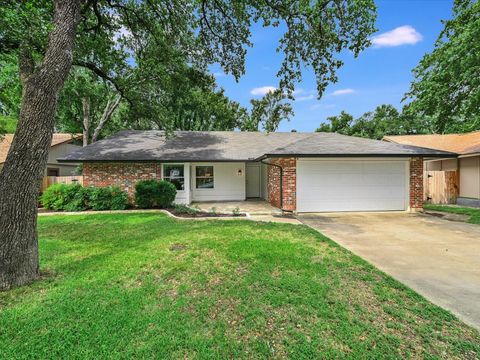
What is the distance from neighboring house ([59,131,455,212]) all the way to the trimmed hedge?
1374mm

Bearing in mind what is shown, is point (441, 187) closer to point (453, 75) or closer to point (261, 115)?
point (453, 75)

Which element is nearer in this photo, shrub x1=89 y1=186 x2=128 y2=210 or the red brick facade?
shrub x1=89 y1=186 x2=128 y2=210

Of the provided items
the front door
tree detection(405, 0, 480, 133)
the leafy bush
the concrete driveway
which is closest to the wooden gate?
tree detection(405, 0, 480, 133)

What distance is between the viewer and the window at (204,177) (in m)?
13.5

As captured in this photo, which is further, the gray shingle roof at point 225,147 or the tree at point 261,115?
the tree at point 261,115

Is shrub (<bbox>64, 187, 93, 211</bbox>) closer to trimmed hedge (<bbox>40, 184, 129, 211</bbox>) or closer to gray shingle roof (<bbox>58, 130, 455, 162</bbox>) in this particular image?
trimmed hedge (<bbox>40, 184, 129, 211</bbox>)

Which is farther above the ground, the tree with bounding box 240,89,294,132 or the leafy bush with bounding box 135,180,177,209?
the tree with bounding box 240,89,294,132

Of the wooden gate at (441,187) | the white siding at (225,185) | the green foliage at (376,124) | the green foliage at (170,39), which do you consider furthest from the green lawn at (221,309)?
the green foliage at (376,124)

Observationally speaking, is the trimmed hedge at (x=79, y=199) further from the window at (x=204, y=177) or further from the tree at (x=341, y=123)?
the tree at (x=341, y=123)

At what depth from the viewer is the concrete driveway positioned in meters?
3.40

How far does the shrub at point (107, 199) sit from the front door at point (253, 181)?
734cm

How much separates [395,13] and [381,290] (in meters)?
7.89

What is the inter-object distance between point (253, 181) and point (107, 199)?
326 inches

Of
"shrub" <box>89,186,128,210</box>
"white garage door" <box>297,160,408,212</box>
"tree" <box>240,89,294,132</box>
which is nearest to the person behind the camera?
"white garage door" <box>297,160,408,212</box>
